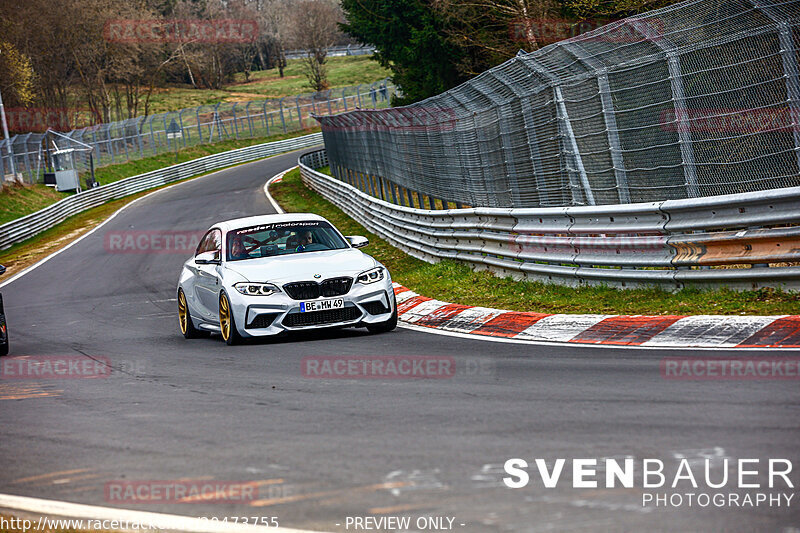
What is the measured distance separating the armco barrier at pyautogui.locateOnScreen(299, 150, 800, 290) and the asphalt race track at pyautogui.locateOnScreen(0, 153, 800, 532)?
219 centimetres

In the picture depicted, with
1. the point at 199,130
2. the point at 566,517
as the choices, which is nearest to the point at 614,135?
the point at 566,517

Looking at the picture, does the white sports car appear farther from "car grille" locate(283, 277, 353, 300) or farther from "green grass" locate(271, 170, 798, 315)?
"green grass" locate(271, 170, 798, 315)

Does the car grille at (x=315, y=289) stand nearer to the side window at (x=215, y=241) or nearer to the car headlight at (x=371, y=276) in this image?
the car headlight at (x=371, y=276)

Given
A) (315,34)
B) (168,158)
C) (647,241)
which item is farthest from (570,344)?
(315,34)

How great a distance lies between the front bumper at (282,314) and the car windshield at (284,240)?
1.26 metres

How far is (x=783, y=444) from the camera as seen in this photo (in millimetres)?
4871

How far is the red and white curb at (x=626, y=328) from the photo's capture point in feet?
26.9

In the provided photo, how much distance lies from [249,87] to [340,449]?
11461cm

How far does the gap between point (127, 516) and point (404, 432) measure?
1.73 m

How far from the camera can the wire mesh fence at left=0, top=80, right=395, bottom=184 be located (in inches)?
1845

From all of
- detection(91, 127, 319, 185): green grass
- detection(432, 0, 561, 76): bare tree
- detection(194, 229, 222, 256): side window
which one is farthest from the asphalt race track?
detection(91, 127, 319, 185): green grass

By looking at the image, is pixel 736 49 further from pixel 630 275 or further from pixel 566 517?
pixel 566 517

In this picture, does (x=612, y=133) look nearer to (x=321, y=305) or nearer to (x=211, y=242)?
(x=321, y=305)

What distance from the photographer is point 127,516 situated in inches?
179
